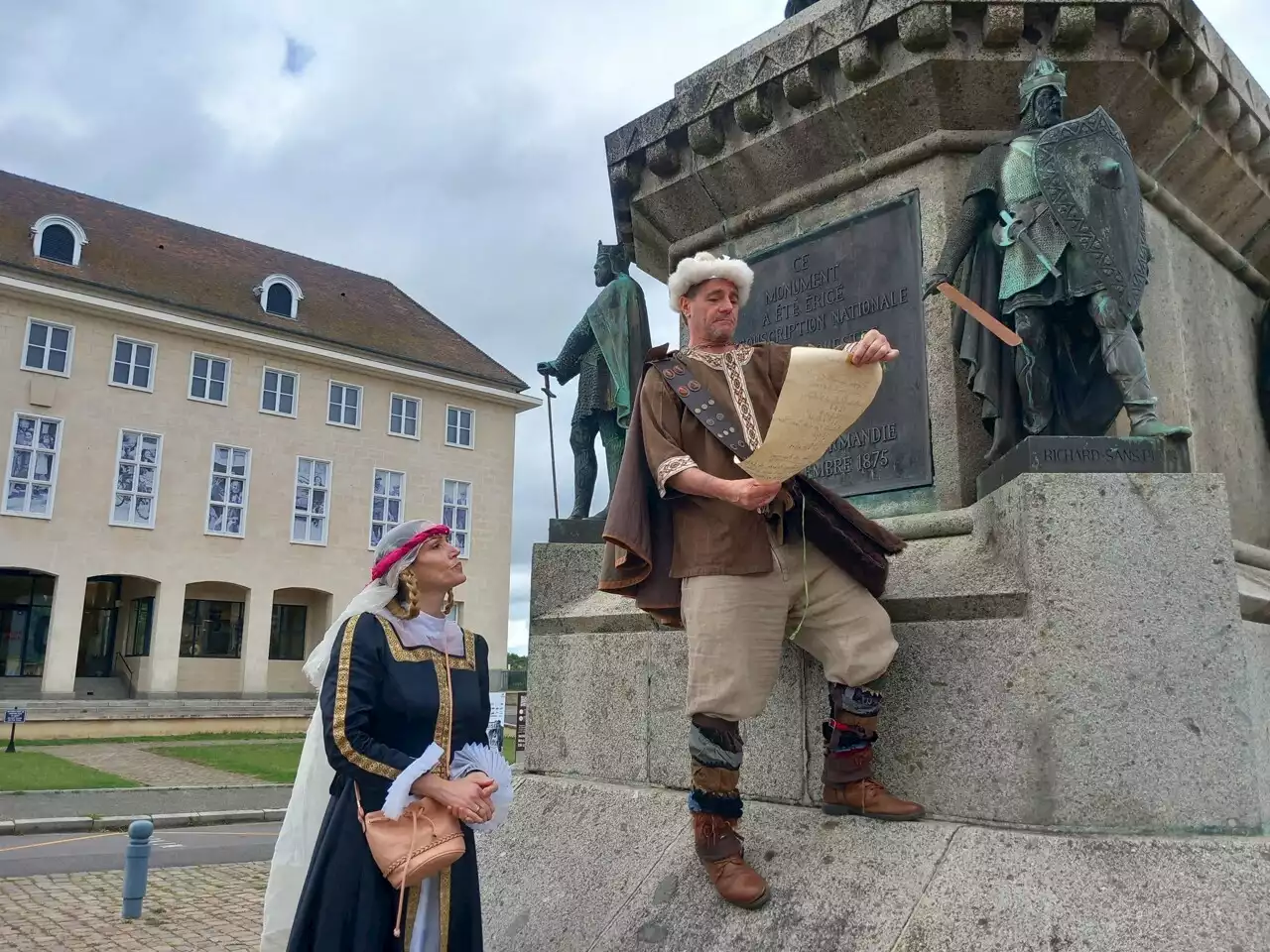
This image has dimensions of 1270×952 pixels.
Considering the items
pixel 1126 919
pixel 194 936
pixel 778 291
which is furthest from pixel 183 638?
pixel 1126 919

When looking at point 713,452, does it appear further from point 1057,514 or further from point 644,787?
point 644,787

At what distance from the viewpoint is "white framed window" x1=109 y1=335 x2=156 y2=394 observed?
29.7 metres

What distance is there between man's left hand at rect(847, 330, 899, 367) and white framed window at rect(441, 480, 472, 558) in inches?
1323

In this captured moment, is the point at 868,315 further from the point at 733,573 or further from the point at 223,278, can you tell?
the point at 223,278

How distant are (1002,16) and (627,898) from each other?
3.80 meters

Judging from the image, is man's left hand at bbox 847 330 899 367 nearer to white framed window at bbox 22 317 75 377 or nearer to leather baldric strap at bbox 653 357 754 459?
leather baldric strap at bbox 653 357 754 459

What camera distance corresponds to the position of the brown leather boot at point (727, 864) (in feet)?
10.2

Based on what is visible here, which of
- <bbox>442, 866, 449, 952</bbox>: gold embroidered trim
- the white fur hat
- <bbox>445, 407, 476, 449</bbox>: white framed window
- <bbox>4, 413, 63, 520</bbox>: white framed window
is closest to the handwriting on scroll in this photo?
the white fur hat

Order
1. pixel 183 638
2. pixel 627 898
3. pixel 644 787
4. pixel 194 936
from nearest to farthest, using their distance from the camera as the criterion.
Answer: pixel 627 898 < pixel 644 787 < pixel 194 936 < pixel 183 638

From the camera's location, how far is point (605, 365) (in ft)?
19.5

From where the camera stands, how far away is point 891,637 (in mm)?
3189

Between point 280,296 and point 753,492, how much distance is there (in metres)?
34.6

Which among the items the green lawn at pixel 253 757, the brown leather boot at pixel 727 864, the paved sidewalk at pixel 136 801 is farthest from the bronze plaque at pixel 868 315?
the green lawn at pixel 253 757

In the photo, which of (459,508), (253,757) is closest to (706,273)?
(253,757)
